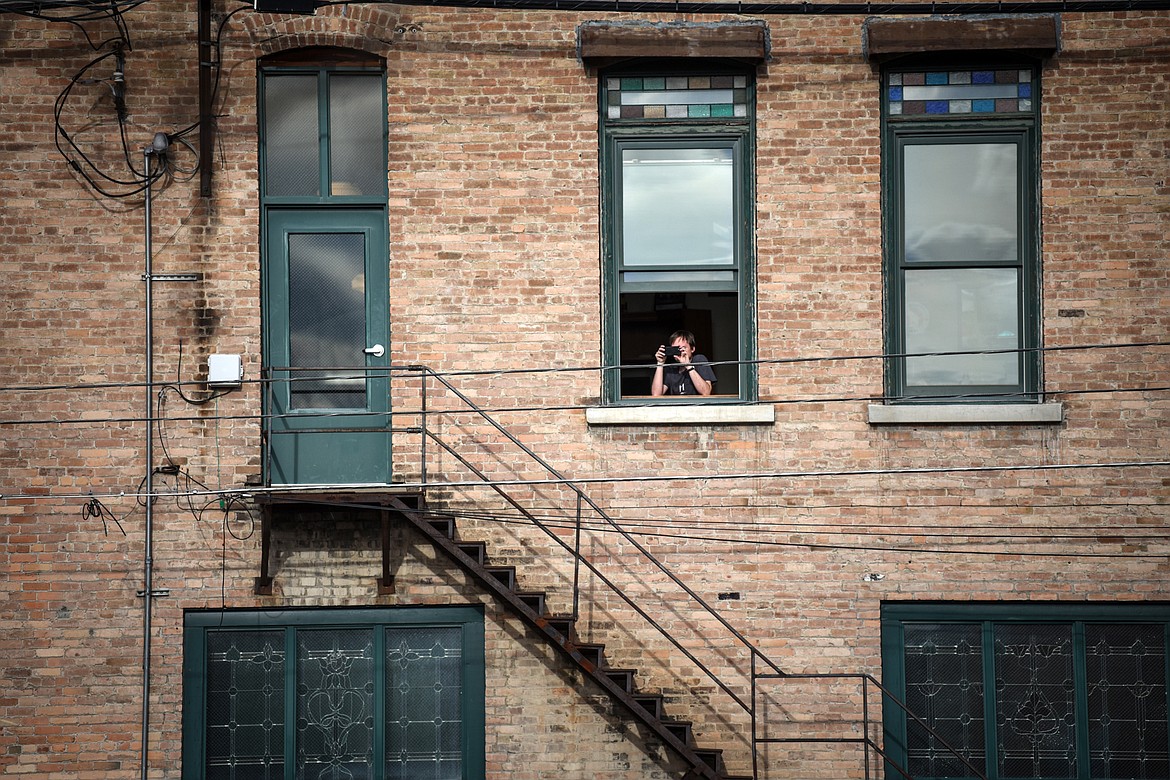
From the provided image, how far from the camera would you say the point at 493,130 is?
29.9 feet

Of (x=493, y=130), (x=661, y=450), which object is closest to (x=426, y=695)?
(x=661, y=450)

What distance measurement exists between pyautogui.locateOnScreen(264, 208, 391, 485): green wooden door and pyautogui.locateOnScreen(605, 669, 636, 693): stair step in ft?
7.88

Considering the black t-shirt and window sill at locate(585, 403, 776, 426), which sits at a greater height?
the black t-shirt

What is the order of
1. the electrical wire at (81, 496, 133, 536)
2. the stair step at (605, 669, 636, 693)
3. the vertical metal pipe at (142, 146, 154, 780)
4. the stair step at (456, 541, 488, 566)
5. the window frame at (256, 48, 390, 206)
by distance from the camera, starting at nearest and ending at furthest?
the stair step at (605, 669, 636, 693) < the stair step at (456, 541, 488, 566) < the vertical metal pipe at (142, 146, 154, 780) < the electrical wire at (81, 496, 133, 536) < the window frame at (256, 48, 390, 206)

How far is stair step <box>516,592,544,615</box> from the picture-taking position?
8.52 meters

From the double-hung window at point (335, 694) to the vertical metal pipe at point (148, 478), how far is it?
29 cm

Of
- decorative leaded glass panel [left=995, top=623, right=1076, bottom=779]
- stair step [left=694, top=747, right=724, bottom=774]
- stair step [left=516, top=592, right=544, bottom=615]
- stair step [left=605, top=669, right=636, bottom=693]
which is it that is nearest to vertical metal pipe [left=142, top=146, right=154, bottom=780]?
stair step [left=516, top=592, right=544, bottom=615]

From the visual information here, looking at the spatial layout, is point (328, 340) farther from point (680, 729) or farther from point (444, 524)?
point (680, 729)

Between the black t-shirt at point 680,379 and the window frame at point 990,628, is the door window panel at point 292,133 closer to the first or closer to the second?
the black t-shirt at point 680,379

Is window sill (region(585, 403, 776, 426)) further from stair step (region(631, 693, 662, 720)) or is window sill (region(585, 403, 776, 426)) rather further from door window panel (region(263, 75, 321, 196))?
door window panel (region(263, 75, 321, 196))

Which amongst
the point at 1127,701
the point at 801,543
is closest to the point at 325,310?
the point at 801,543

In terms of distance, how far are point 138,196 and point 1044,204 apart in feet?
24.0

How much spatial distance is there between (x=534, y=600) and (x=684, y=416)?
1866 millimetres

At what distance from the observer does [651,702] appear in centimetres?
851
